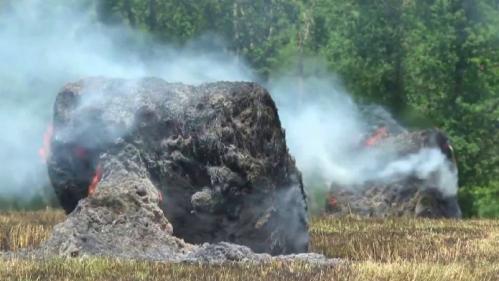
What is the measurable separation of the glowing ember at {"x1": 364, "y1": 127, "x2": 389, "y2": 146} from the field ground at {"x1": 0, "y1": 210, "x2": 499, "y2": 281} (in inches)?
420

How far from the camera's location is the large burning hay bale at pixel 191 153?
65.5 ft

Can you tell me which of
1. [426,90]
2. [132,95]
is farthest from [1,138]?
[426,90]

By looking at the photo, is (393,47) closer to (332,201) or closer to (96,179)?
(332,201)

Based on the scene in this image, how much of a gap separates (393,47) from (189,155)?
31308mm

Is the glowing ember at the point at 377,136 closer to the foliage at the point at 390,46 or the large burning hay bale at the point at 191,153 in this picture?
the foliage at the point at 390,46

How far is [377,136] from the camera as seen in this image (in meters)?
39.3

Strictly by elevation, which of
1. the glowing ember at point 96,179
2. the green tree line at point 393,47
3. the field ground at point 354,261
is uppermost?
the green tree line at point 393,47

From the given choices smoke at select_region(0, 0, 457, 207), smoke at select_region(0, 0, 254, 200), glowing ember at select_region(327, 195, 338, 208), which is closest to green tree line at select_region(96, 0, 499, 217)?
smoke at select_region(0, 0, 457, 207)

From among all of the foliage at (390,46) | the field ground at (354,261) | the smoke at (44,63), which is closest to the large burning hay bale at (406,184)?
the smoke at (44,63)

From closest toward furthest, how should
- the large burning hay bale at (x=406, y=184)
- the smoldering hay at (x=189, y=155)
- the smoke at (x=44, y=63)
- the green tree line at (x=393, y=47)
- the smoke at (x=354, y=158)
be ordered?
1. the smoldering hay at (x=189, y=155)
2. the smoke at (x=44, y=63)
3. the smoke at (x=354, y=158)
4. the large burning hay bale at (x=406, y=184)
5. the green tree line at (x=393, y=47)

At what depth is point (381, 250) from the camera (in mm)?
20531


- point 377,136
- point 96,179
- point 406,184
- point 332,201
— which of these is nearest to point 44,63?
point 96,179

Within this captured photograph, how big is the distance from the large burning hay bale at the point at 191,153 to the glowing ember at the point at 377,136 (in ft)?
59.7

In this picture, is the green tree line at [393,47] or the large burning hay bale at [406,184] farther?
the green tree line at [393,47]
